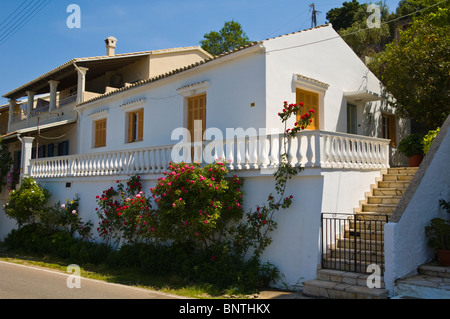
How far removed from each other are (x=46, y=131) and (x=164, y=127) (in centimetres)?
915

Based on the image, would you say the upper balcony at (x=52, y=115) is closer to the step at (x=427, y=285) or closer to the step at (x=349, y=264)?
the step at (x=349, y=264)

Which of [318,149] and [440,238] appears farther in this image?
[318,149]

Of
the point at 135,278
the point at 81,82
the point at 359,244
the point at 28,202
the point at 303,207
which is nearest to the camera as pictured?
the point at 359,244

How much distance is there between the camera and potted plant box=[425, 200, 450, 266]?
24.8ft

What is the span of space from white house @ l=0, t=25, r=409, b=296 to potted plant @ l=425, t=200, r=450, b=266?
1748mm

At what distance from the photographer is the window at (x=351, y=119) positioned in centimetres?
1426

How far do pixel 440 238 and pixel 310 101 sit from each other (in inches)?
243

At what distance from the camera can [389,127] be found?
1644 centimetres

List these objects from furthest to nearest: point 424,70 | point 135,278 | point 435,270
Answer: point 424,70 < point 135,278 < point 435,270

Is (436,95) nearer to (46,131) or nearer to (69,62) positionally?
(69,62)

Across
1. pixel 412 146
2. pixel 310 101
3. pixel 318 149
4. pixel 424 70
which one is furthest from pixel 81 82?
pixel 424 70

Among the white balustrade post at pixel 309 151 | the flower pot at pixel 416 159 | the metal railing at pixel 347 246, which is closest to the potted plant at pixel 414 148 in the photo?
the flower pot at pixel 416 159

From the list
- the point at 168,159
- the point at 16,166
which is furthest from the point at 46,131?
the point at 168,159

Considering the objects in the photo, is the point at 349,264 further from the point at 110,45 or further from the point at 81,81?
the point at 110,45
